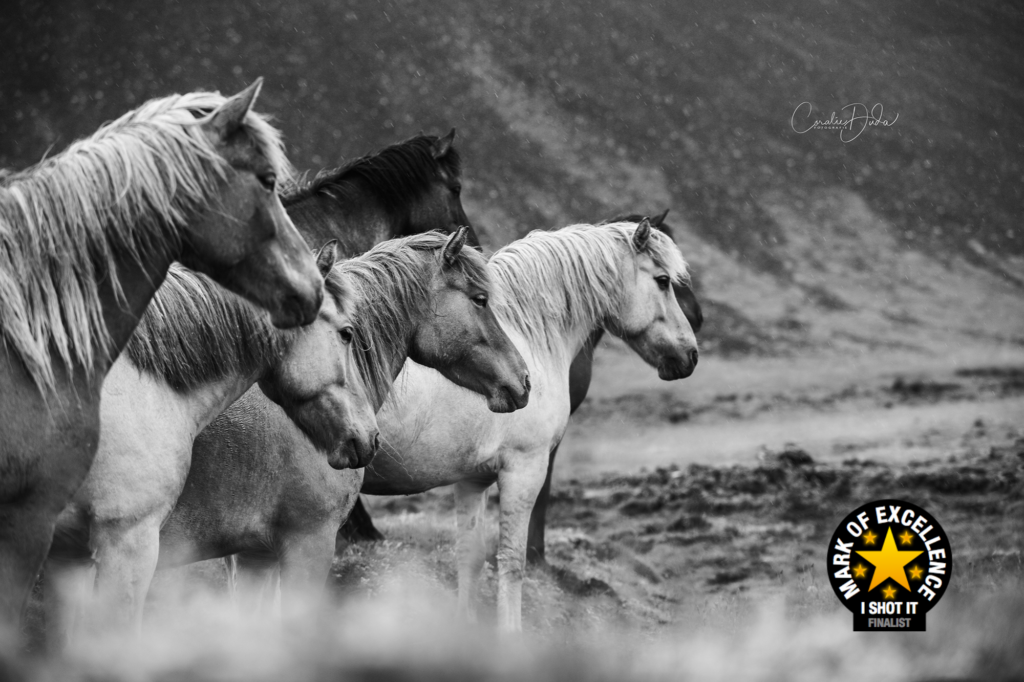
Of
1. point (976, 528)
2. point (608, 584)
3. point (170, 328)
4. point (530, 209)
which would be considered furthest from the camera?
point (530, 209)

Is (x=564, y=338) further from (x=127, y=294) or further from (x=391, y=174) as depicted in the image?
(x=127, y=294)

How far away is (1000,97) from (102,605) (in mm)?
78853

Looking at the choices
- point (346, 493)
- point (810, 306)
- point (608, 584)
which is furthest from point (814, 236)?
point (346, 493)

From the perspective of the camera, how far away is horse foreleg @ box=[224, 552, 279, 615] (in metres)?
6.23

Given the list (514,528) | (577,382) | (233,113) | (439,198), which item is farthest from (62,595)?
(577,382)

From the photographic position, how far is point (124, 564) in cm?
481

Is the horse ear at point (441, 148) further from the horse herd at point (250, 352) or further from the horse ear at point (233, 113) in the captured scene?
the horse ear at point (233, 113)

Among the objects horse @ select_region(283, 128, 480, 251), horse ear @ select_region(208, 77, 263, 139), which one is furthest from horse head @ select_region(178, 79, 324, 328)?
horse @ select_region(283, 128, 480, 251)

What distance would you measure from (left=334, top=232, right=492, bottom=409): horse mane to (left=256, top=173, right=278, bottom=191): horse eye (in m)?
1.86

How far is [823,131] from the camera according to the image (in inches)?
3051

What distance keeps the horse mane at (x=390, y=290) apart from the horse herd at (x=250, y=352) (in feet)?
0.05

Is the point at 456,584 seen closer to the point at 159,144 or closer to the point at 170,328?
the point at 170,328

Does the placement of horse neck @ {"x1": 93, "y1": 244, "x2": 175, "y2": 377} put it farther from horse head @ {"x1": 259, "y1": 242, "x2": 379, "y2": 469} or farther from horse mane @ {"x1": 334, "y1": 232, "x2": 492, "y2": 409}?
horse mane @ {"x1": 334, "y1": 232, "x2": 492, "y2": 409}

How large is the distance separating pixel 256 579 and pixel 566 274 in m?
3.52
